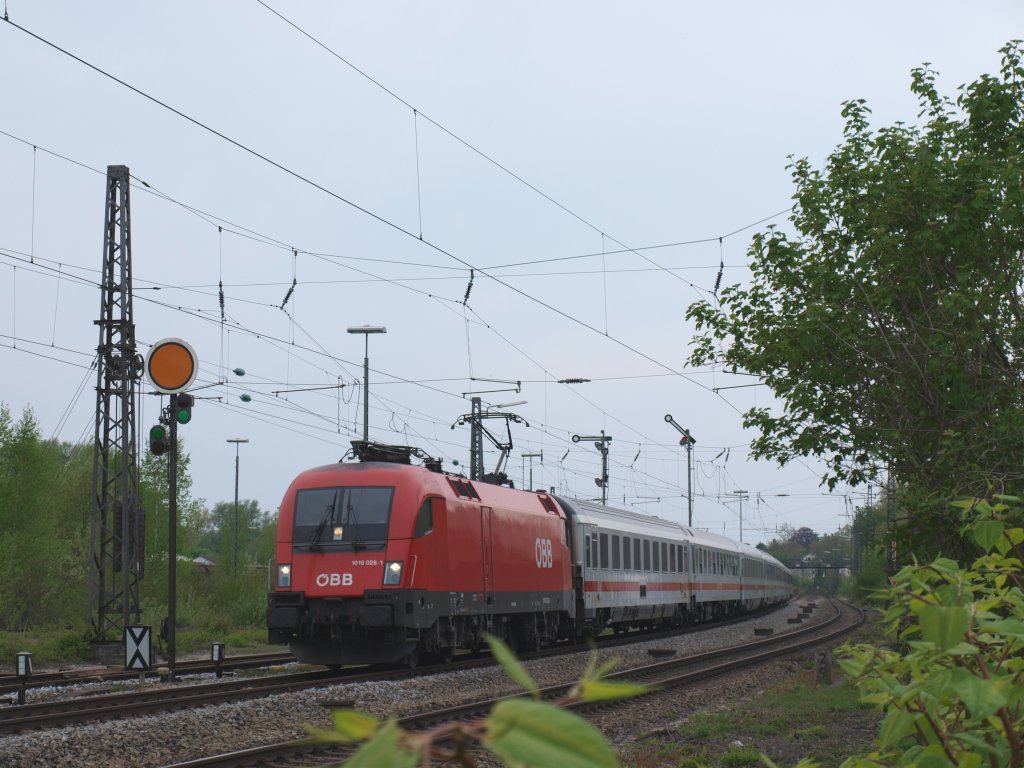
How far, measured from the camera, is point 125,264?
24.9 meters

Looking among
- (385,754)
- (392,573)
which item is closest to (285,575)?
(392,573)

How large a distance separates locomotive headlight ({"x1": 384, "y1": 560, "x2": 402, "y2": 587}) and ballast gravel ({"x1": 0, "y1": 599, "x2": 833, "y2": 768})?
157cm

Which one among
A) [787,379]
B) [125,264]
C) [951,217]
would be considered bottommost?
[787,379]

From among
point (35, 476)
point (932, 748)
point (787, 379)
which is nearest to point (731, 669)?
point (787, 379)

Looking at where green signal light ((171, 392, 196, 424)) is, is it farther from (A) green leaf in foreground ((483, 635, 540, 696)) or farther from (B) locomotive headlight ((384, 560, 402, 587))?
(A) green leaf in foreground ((483, 635, 540, 696))

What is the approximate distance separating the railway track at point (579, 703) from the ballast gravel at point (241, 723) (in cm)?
34

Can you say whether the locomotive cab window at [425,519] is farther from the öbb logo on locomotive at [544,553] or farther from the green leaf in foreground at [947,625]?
the green leaf in foreground at [947,625]

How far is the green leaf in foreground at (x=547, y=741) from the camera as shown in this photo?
1.07 m

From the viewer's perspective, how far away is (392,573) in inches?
758

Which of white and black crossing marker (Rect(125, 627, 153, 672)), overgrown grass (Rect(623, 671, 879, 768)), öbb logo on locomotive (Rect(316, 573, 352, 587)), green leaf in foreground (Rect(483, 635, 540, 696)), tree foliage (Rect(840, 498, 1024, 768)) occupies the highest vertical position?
green leaf in foreground (Rect(483, 635, 540, 696))

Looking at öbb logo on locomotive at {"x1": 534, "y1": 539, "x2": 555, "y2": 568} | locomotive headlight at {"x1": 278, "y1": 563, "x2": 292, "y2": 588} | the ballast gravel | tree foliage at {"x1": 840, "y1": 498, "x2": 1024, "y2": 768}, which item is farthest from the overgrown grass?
öbb logo on locomotive at {"x1": 534, "y1": 539, "x2": 555, "y2": 568}

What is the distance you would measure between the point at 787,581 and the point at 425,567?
204 ft

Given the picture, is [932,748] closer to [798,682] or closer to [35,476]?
[798,682]

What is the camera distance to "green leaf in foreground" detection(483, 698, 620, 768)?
107cm
